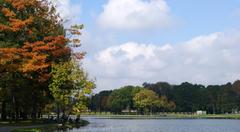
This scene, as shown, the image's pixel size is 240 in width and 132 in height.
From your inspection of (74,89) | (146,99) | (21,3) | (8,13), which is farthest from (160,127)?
(146,99)

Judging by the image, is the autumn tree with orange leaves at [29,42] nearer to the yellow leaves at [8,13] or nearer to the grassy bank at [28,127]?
the yellow leaves at [8,13]

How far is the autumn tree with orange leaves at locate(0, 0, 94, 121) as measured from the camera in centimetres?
4556

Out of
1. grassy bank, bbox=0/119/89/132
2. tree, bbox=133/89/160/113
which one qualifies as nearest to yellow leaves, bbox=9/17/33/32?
grassy bank, bbox=0/119/89/132

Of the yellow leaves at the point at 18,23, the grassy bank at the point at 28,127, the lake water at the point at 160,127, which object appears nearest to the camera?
the grassy bank at the point at 28,127

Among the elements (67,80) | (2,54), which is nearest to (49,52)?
(2,54)

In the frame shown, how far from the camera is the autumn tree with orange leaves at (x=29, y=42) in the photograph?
45.6 meters

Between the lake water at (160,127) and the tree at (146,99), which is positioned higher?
the tree at (146,99)

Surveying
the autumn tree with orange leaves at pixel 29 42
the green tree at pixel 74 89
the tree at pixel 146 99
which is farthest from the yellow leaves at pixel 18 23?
the tree at pixel 146 99

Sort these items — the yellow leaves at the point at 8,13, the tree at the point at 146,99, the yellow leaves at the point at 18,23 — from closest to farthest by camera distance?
A: 1. the yellow leaves at the point at 18,23
2. the yellow leaves at the point at 8,13
3. the tree at the point at 146,99

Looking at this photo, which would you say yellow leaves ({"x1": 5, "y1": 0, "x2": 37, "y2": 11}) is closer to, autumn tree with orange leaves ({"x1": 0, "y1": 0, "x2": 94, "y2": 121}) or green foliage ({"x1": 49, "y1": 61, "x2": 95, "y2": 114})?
autumn tree with orange leaves ({"x1": 0, "y1": 0, "x2": 94, "y2": 121})

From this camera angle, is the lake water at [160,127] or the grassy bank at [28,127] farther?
the lake water at [160,127]

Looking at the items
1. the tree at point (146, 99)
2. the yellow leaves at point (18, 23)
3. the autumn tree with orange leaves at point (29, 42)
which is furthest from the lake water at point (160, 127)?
the tree at point (146, 99)

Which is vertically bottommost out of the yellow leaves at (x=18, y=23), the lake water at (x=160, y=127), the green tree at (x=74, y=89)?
the lake water at (x=160, y=127)

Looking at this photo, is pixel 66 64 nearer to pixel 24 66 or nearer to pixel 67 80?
pixel 67 80
